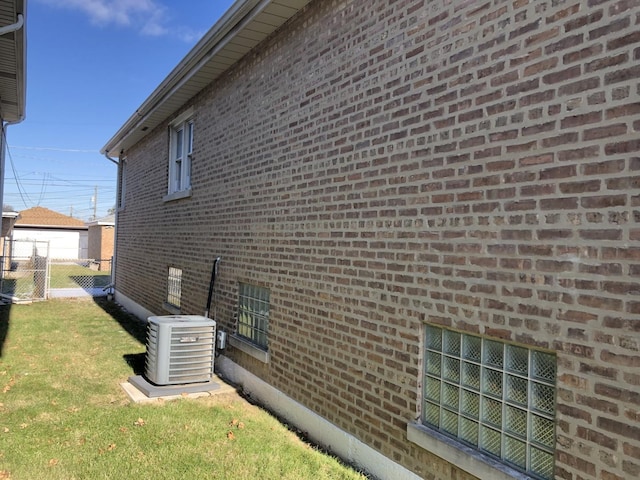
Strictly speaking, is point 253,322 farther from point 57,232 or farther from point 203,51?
point 57,232

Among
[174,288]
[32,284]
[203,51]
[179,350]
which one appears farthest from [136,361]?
[32,284]

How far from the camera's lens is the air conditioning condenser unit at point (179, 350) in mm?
6273

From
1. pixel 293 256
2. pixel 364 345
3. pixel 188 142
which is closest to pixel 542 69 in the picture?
pixel 364 345

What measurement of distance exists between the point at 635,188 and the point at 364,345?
8.31 ft

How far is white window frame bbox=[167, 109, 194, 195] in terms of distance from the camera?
976 centimetres

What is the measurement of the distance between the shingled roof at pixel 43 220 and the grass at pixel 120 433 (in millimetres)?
41015

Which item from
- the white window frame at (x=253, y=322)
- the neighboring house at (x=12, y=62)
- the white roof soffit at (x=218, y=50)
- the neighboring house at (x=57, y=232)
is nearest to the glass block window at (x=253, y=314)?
the white window frame at (x=253, y=322)

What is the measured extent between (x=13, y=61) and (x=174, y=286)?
4869 mm

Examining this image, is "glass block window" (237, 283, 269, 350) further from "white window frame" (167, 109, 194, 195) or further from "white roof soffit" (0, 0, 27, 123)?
"white roof soffit" (0, 0, 27, 123)

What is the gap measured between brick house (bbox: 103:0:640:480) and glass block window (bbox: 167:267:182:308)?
349cm

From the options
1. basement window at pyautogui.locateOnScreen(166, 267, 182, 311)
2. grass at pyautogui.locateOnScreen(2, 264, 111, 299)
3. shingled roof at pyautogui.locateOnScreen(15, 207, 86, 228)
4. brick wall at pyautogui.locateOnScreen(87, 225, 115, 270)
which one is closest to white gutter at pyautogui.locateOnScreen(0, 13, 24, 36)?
basement window at pyautogui.locateOnScreen(166, 267, 182, 311)

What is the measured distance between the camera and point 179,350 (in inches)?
251

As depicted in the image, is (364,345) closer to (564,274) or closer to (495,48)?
(564,274)

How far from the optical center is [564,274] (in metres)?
2.70
